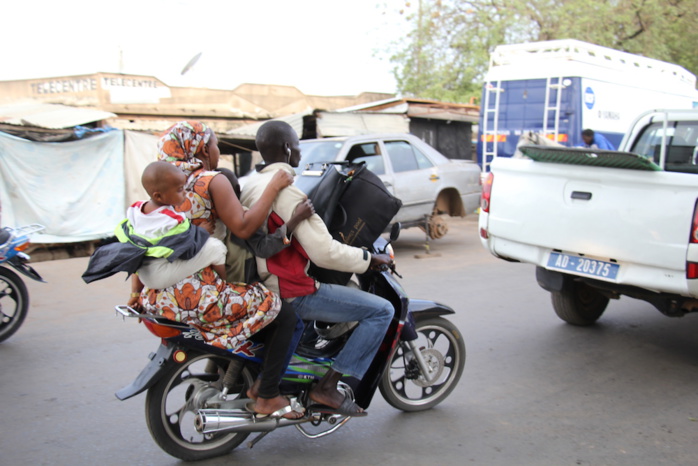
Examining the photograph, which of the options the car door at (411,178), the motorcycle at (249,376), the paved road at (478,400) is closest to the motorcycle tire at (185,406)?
the motorcycle at (249,376)

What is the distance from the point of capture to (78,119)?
10.0 m

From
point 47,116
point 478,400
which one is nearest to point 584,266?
point 478,400

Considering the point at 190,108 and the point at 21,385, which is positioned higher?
the point at 190,108

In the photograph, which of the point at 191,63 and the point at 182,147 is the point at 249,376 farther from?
the point at 191,63

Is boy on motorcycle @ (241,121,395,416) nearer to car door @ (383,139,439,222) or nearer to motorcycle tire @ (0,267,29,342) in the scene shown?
motorcycle tire @ (0,267,29,342)

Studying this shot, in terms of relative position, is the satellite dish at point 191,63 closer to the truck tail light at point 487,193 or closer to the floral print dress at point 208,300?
the truck tail light at point 487,193

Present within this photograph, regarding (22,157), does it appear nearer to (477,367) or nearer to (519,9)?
(477,367)

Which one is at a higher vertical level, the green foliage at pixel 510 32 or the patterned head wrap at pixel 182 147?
the green foliage at pixel 510 32

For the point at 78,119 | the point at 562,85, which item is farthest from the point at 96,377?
the point at 562,85

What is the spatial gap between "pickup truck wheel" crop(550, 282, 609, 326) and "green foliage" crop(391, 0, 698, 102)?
46.9 ft

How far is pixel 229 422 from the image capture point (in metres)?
3.06

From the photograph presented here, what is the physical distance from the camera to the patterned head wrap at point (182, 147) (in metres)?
3.01

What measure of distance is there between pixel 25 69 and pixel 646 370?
16854mm

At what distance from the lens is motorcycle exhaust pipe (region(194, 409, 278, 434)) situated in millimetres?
3020
